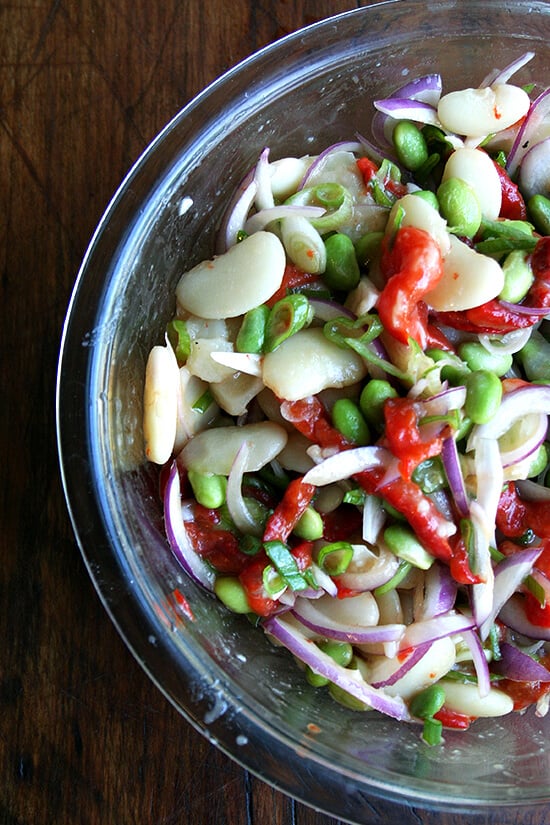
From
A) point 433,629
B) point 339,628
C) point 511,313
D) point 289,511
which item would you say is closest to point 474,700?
point 433,629

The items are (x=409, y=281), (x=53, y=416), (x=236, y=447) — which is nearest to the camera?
(x=409, y=281)

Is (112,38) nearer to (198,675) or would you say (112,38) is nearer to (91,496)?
(91,496)

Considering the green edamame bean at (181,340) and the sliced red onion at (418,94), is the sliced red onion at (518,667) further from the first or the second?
the sliced red onion at (418,94)

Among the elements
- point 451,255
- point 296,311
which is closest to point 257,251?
point 296,311

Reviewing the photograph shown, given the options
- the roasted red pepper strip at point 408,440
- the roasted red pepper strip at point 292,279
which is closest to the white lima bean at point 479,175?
the roasted red pepper strip at point 292,279

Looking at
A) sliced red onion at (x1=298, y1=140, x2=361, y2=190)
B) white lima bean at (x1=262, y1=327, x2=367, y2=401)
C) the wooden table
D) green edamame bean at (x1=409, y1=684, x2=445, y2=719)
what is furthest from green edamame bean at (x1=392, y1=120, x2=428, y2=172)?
green edamame bean at (x1=409, y1=684, x2=445, y2=719)

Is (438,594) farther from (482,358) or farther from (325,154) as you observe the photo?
(325,154)

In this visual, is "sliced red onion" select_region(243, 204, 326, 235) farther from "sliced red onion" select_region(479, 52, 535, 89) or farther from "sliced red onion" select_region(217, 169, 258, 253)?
"sliced red onion" select_region(479, 52, 535, 89)
